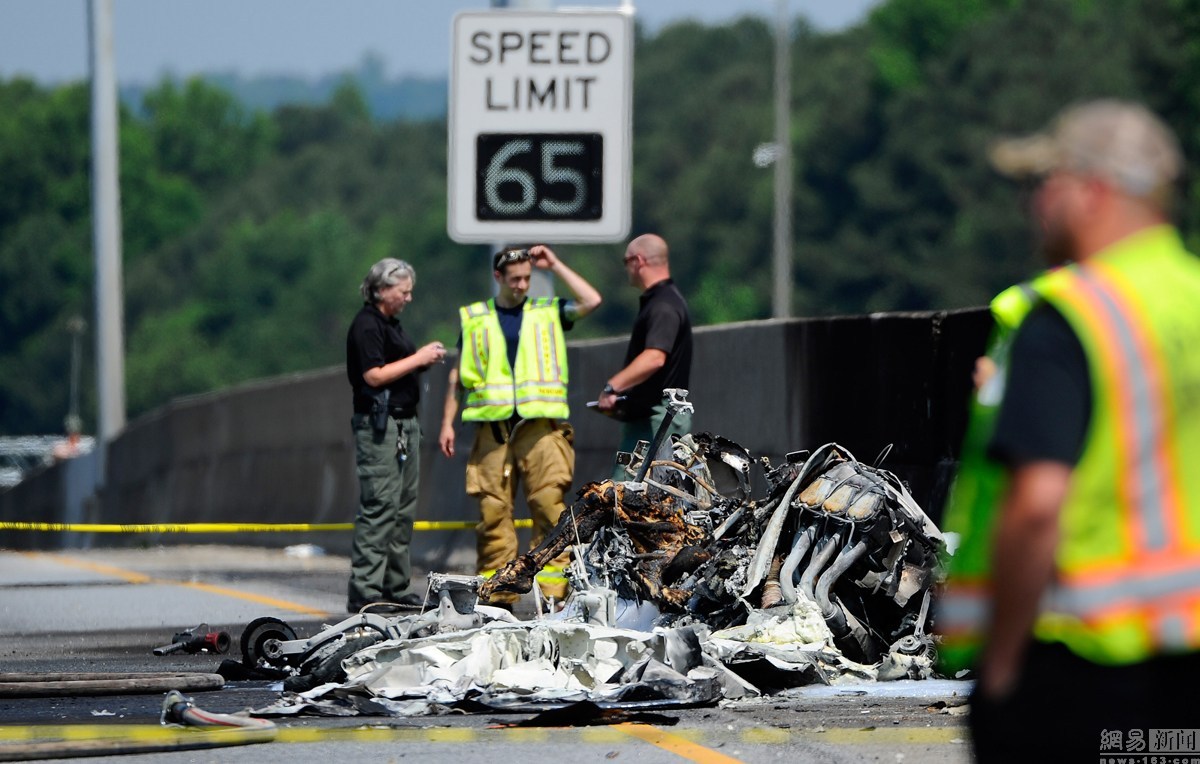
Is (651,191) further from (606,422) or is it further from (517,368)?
(517,368)

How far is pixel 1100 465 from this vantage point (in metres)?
3.30

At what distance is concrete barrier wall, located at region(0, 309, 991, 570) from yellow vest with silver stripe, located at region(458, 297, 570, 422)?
135 cm

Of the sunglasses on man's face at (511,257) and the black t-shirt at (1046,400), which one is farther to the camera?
the sunglasses on man's face at (511,257)

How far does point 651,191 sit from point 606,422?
10767 cm

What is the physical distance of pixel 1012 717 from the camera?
11.1ft

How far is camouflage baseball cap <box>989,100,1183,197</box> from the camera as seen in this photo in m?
3.35

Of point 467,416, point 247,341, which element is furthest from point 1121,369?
point 247,341

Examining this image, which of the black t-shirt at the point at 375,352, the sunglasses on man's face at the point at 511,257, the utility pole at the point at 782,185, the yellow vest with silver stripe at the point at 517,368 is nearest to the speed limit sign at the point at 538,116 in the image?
the sunglasses on man's face at the point at 511,257

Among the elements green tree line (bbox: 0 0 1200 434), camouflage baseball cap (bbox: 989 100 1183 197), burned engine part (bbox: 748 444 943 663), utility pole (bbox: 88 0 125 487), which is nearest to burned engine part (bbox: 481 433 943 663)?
burned engine part (bbox: 748 444 943 663)

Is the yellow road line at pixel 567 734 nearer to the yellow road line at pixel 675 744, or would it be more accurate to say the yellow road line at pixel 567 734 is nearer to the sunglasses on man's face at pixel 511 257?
the yellow road line at pixel 675 744

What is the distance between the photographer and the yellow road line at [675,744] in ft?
20.7

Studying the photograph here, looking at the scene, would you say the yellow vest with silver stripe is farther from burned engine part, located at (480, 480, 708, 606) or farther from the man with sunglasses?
burned engine part, located at (480, 480, 708, 606)

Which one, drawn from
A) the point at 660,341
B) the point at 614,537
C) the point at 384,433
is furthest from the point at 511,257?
the point at 614,537

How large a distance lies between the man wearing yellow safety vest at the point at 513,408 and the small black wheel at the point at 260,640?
8.89 ft
